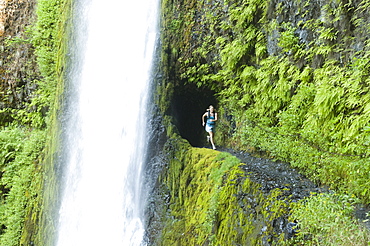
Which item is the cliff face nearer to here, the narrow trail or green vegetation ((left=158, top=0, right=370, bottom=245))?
green vegetation ((left=158, top=0, right=370, bottom=245))

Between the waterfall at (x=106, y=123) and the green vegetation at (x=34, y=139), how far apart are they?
1.03 m

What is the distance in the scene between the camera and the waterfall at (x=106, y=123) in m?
7.59

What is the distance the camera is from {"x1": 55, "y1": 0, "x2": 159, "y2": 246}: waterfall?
299 inches

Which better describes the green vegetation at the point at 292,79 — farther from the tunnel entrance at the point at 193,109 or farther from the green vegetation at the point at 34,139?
the green vegetation at the point at 34,139

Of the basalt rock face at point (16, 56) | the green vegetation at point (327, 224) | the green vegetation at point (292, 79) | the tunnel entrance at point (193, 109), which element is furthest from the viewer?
the basalt rock face at point (16, 56)

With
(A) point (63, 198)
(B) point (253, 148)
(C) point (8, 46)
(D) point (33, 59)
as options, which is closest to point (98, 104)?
(A) point (63, 198)

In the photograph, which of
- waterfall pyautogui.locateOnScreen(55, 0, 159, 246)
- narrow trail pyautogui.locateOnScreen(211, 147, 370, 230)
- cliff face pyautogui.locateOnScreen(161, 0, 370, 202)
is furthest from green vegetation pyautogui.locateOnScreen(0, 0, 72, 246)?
narrow trail pyautogui.locateOnScreen(211, 147, 370, 230)

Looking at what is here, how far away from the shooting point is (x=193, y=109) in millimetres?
9750

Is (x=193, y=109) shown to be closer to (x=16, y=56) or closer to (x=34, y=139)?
(x=34, y=139)

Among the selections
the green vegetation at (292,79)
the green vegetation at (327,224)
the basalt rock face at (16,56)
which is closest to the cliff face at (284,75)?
the green vegetation at (292,79)

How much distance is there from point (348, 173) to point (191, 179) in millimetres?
3086

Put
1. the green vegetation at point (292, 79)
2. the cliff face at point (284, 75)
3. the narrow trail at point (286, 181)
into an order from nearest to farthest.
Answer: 1. the narrow trail at point (286, 181)
2. the green vegetation at point (292, 79)
3. the cliff face at point (284, 75)

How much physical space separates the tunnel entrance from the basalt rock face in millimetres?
8000

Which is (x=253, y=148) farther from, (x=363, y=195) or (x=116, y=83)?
(x=116, y=83)
